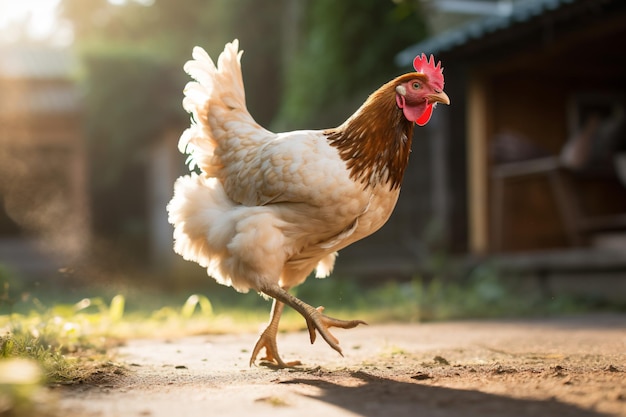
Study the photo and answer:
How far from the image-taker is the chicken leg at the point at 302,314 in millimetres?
3273

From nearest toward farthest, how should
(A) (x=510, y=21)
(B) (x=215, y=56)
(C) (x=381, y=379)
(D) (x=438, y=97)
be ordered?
(C) (x=381, y=379) → (D) (x=438, y=97) → (A) (x=510, y=21) → (B) (x=215, y=56)

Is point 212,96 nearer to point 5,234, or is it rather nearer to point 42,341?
point 42,341

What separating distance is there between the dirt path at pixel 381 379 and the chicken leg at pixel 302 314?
128mm

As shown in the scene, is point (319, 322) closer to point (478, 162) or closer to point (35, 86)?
point (478, 162)

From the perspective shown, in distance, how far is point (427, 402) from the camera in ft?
7.89

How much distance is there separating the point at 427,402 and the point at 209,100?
2501mm

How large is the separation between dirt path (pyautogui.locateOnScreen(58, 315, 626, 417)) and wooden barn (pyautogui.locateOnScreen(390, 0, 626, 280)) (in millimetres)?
3616

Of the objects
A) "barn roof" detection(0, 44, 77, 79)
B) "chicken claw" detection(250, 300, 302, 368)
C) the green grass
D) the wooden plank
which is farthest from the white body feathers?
"barn roof" detection(0, 44, 77, 79)

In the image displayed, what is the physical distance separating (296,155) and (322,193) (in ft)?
0.81

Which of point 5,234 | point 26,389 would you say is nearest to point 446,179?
point 26,389

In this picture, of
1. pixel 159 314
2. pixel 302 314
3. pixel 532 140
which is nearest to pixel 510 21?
pixel 532 140

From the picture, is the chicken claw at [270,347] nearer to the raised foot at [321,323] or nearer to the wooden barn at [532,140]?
the raised foot at [321,323]

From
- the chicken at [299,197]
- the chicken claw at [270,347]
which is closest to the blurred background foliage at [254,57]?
the chicken at [299,197]

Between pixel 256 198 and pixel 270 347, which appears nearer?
pixel 270 347
